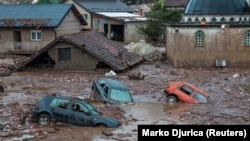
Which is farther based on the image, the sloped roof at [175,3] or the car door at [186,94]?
the sloped roof at [175,3]

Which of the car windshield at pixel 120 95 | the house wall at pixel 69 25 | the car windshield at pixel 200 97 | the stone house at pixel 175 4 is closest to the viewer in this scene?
the car windshield at pixel 120 95

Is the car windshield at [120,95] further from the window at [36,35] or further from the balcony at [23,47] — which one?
the window at [36,35]

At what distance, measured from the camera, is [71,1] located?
6206cm

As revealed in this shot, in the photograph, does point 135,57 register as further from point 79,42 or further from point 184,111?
point 184,111

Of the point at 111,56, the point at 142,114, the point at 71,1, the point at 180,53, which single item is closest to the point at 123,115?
the point at 142,114

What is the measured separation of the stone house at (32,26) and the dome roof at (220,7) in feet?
38.8

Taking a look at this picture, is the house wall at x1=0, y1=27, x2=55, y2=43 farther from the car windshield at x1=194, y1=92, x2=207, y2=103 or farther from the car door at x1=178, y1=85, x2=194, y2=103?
the car windshield at x1=194, y1=92, x2=207, y2=103

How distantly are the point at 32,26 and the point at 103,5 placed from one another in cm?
2315

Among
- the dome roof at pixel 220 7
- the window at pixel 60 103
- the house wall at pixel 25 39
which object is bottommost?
the window at pixel 60 103

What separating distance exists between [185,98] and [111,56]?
12.2 metres

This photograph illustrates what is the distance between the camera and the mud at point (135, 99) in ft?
59.7

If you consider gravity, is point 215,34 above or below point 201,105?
above

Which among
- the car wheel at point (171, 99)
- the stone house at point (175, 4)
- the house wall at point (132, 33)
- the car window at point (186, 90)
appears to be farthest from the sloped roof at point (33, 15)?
the stone house at point (175, 4)

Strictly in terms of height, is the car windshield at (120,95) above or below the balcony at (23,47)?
below
